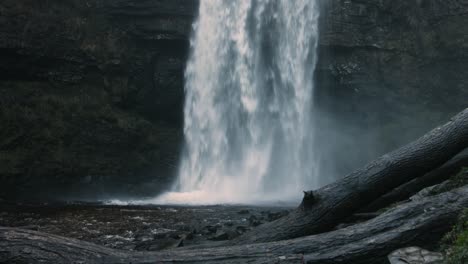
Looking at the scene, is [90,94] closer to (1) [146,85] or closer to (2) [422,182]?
(1) [146,85]

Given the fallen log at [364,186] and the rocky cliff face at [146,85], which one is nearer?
the fallen log at [364,186]

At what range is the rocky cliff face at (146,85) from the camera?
20406mm

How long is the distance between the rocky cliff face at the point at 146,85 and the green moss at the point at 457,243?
18.6m

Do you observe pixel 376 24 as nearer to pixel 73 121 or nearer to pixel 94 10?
pixel 94 10

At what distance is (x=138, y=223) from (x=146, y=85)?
12.3 metres

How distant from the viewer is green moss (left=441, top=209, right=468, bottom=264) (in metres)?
4.31

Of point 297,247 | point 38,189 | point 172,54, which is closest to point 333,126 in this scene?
point 172,54

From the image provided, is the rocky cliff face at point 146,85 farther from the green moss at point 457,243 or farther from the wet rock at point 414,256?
the green moss at point 457,243

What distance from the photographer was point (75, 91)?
21.6 m

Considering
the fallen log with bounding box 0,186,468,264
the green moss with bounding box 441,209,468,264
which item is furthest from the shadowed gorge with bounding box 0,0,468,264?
the green moss with bounding box 441,209,468,264

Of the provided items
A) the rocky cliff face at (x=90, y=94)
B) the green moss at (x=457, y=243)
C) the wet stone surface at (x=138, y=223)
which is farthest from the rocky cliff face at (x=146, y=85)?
the green moss at (x=457, y=243)

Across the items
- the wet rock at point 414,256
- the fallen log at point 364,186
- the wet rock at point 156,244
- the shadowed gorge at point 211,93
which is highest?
the shadowed gorge at point 211,93

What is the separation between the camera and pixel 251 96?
77.4 ft

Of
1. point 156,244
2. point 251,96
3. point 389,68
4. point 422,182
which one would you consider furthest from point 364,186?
point 389,68
